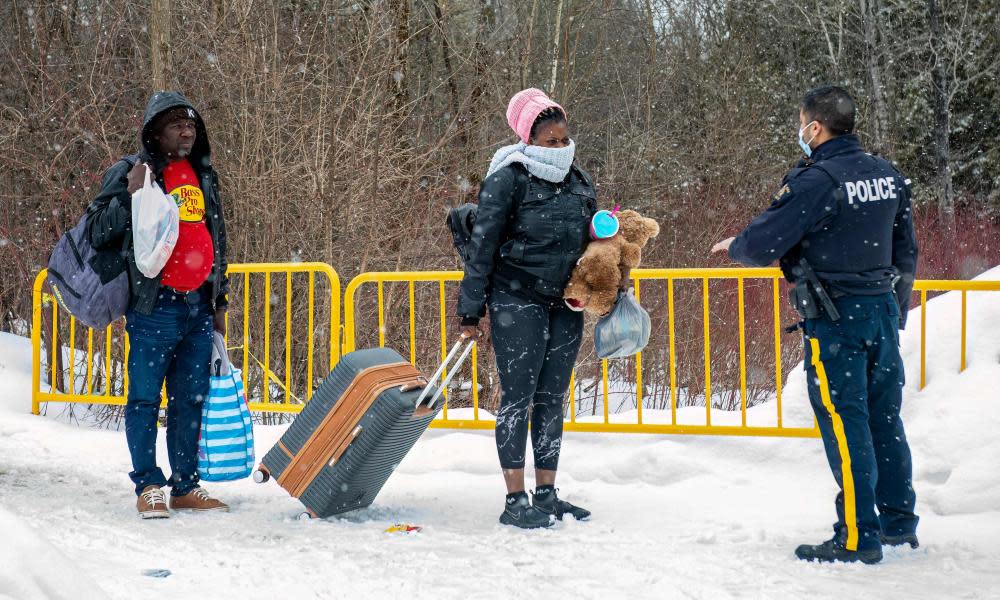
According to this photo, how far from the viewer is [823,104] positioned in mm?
4223

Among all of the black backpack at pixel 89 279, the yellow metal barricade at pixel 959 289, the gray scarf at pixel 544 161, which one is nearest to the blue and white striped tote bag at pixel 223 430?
the black backpack at pixel 89 279

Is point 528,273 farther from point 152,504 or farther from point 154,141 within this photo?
point 152,504

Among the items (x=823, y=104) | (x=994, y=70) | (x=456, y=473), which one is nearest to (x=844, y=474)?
(x=823, y=104)

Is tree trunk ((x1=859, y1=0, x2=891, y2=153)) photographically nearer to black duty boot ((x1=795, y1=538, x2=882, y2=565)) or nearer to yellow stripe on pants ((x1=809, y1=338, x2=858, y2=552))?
yellow stripe on pants ((x1=809, y1=338, x2=858, y2=552))

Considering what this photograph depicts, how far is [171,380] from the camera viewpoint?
511 cm

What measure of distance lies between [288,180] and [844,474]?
6437 millimetres

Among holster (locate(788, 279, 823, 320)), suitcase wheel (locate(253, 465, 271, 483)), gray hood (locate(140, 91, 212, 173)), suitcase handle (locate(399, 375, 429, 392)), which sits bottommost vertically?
suitcase wheel (locate(253, 465, 271, 483))

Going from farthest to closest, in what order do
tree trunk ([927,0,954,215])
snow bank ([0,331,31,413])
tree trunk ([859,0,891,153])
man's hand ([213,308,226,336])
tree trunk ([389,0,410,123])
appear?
tree trunk ([927,0,954,215]) < tree trunk ([859,0,891,153]) < tree trunk ([389,0,410,123]) < snow bank ([0,331,31,413]) < man's hand ([213,308,226,336])

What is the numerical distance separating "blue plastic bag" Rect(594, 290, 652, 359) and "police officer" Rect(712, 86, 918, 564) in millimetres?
685

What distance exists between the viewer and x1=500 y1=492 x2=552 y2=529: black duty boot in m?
4.75

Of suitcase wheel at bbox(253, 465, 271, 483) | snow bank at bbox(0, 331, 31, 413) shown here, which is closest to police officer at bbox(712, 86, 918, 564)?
suitcase wheel at bbox(253, 465, 271, 483)

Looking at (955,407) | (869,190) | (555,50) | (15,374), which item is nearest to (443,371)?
(869,190)

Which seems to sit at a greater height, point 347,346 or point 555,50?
point 555,50

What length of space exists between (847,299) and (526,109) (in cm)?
174
